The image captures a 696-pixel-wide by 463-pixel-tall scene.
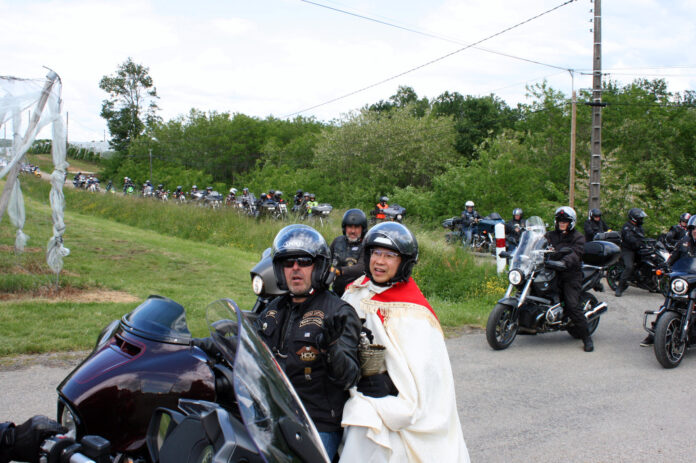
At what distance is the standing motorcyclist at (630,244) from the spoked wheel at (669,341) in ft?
17.6

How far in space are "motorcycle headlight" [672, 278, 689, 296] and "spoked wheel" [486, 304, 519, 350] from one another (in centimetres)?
199

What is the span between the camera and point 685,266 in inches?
294

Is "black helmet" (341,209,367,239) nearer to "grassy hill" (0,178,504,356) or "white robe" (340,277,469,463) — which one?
"grassy hill" (0,178,504,356)

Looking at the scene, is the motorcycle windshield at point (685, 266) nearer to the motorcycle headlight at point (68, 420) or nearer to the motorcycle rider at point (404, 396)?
the motorcycle rider at point (404, 396)

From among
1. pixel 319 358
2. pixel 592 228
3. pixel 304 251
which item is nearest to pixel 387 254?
pixel 304 251

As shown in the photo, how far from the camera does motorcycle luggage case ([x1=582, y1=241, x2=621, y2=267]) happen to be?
8258 millimetres

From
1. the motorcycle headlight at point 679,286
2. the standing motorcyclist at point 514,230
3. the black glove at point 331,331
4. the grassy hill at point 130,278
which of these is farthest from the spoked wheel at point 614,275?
the black glove at point 331,331

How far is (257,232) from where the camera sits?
18.6 m

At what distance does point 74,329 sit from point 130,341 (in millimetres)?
5187

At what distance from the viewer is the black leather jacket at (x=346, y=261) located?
605cm

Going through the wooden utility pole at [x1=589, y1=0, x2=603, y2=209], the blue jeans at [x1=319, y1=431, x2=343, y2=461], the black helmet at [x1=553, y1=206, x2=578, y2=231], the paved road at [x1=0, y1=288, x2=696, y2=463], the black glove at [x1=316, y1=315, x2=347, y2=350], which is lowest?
the paved road at [x1=0, y1=288, x2=696, y2=463]

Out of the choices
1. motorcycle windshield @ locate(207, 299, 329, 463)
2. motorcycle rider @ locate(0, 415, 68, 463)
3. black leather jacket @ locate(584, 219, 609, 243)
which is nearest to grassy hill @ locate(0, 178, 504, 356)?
black leather jacket @ locate(584, 219, 609, 243)

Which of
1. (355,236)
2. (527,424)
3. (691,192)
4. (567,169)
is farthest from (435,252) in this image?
(567,169)

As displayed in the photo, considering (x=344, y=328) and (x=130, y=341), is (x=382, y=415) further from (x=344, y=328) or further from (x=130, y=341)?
(x=130, y=341)
